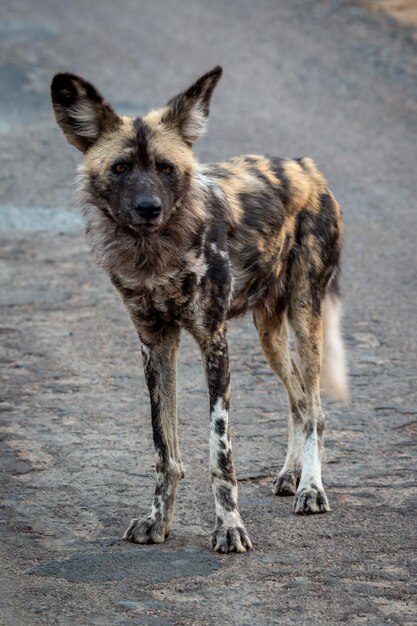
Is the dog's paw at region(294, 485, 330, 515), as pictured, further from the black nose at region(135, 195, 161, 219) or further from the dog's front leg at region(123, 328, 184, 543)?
the black nose at region(135, 195, 161, 219)

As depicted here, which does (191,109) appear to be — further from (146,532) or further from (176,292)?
(146,532)

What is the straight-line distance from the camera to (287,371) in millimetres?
4980

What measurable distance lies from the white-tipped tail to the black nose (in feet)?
4.03

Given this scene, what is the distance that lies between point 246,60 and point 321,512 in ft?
23.8

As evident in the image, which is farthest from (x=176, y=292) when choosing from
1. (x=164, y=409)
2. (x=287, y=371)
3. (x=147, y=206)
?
(x=287, y=371)

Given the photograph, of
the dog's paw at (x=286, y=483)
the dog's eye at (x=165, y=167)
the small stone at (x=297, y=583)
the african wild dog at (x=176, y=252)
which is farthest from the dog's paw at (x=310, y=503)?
the dog's eye at (x=165, y=167)

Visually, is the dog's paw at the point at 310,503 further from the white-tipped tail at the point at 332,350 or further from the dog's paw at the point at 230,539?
the white-tipped tail at the point at 332,350

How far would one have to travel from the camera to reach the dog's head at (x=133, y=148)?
4.06 m

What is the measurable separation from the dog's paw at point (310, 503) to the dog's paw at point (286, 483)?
18 centimetres

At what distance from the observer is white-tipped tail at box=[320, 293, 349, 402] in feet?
16.5

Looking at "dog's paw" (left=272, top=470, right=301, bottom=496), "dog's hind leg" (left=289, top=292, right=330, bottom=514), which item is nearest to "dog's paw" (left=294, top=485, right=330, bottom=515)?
"dog's paw" (left=272, top=470, right=301, bottom=496)

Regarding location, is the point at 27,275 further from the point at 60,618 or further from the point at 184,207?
the point at 60,618

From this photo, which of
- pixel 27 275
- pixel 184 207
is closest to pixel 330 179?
pixel 27 275

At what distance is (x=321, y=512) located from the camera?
433 centimetres
